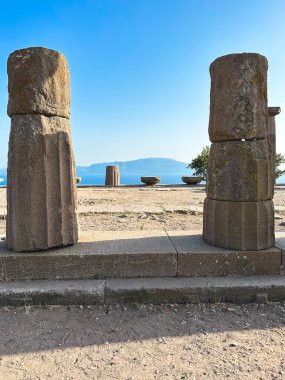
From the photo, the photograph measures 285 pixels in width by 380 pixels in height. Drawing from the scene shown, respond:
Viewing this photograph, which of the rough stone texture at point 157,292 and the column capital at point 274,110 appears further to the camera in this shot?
the column capital at point 274,110

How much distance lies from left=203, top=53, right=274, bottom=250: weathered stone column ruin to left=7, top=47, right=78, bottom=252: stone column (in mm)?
1797

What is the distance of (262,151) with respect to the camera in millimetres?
3361

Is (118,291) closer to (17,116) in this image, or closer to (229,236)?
(229,236)

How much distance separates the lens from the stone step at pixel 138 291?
2963 millimetres

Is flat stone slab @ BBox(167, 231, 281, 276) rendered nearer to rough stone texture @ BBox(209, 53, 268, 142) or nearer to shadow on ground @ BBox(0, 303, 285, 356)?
shadow on ground @ BBox(0, 303, 285, 356)

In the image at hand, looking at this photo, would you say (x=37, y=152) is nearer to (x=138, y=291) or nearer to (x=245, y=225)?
→ (x=138, y=291)

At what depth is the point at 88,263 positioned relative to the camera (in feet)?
10.6

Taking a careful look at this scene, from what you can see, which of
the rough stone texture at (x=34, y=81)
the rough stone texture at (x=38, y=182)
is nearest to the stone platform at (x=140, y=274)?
the rough stone texture at (x=38, y=182)

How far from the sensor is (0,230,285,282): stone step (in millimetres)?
3193

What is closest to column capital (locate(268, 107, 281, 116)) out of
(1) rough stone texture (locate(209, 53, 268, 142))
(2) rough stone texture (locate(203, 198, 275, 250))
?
(1) rough stone texture (locate(209, 53, 268, 142))

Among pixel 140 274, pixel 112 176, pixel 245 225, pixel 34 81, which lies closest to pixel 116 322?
pixel 140 274

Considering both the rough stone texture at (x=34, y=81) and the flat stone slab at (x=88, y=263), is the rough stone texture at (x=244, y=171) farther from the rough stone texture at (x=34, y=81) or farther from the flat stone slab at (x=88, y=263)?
the rough stone texture at (x=34, y=81)

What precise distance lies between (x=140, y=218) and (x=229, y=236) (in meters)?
3.55

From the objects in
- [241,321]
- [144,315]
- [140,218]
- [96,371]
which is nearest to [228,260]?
[241,321]
